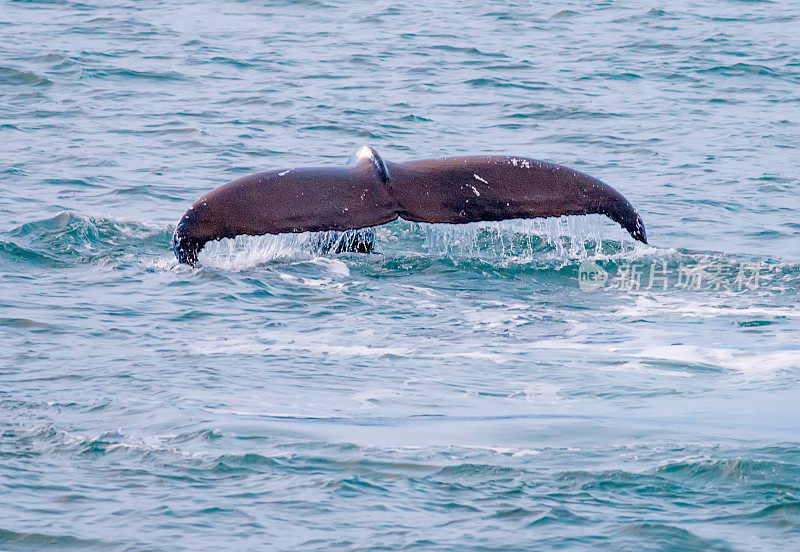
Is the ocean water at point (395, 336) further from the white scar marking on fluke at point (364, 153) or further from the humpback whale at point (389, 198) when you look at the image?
the white scar marking on fluke at point (364, 153)

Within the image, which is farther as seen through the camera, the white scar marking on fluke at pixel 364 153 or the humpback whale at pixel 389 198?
the white scar marking on fluke at pixel 364 153

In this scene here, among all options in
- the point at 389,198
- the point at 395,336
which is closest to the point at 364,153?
the point at 389,198

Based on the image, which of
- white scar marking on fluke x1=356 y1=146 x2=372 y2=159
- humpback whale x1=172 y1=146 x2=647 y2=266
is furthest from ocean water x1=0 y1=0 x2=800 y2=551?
white scar marking on fluke x1=356 y1=146 x2=372 y2=159

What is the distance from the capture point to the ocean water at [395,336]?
6176 millimetres

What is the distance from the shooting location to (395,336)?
9.35 m

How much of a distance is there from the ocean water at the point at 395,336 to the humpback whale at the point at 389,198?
78 cm

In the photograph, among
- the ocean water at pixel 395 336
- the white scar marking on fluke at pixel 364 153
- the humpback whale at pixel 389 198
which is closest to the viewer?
the ocean water at pixel 395 336

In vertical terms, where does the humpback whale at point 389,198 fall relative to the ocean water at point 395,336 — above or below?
above

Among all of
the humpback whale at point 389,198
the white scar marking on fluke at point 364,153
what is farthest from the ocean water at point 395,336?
the white scar marking on fluke at point 364,153

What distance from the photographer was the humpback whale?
29.5ft

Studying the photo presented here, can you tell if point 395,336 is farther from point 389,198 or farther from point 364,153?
point 364,153

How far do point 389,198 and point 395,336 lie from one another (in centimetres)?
100

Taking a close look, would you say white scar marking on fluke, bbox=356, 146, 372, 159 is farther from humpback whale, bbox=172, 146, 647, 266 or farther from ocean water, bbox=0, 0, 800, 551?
ocean water, bbox=0, 0, 800, 551

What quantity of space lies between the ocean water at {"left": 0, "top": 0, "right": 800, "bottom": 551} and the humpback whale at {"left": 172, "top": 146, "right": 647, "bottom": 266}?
776 millimetres
